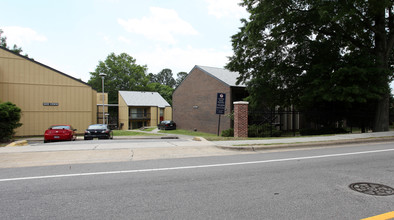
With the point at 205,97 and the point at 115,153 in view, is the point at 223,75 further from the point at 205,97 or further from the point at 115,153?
the point at 115,153

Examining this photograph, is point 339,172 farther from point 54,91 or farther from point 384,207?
point 54,91

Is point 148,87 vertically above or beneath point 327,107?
above

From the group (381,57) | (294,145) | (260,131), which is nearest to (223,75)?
(260,131)

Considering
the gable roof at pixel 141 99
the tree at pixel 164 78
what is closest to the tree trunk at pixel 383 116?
the gable roof at pixel 141 99

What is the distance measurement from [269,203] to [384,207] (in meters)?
1.68

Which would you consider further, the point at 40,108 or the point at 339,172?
the point at 40,108

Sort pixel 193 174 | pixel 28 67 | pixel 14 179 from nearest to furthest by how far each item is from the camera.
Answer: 1. pixel 14 179
2. pixel 193 174
3. pixel 28 67

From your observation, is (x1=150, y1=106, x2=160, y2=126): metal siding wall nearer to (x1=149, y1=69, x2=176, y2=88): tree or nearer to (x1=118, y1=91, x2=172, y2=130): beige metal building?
(x1=118, y1=91, x2=172, y2=130): beige metal building

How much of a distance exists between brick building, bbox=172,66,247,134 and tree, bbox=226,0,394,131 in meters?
5.71

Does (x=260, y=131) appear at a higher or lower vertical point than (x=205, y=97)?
lower

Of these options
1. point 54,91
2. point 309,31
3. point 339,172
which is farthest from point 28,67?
point 339,172

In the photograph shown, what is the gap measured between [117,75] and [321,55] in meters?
51.3

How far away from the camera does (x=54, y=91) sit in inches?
925

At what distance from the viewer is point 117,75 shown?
2311 inches
